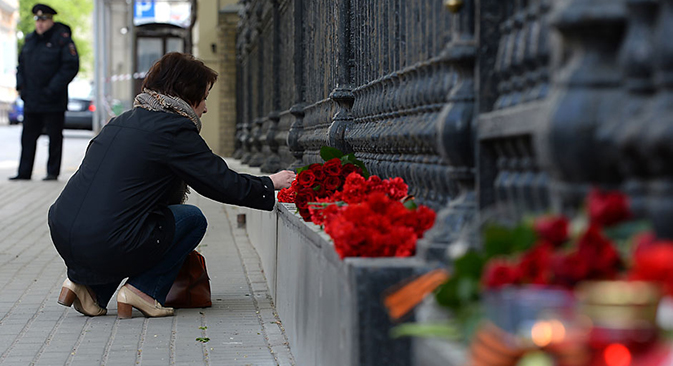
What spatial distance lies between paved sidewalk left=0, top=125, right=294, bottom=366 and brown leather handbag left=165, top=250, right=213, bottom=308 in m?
0.06

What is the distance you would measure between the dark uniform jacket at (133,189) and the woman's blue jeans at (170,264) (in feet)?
0.53

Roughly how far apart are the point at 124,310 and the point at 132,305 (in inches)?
2.1

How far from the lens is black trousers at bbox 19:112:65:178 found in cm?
1487

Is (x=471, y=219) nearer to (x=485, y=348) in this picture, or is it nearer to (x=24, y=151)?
(x=485, y=348)

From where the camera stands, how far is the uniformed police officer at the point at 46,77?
48.5 ft

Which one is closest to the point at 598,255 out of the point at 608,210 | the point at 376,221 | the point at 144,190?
the point at 608,210

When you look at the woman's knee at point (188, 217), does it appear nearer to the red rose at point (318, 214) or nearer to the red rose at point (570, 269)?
the red rose at point (318, 214)

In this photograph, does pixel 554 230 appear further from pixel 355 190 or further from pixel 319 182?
pixel 319 182

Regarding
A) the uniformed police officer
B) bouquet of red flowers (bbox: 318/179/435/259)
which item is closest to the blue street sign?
the uniformed police officer

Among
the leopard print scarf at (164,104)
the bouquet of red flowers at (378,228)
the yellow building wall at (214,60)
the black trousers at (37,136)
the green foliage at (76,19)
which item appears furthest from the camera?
the green foliage at (76,19)

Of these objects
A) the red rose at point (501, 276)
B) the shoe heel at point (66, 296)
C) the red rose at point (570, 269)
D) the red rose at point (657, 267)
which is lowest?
the shoe heel at point (66, 296)

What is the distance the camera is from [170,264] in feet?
18.8

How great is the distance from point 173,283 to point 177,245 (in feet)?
0.91

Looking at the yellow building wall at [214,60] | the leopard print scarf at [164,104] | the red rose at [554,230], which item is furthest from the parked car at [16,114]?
the red rose at [554,230]
